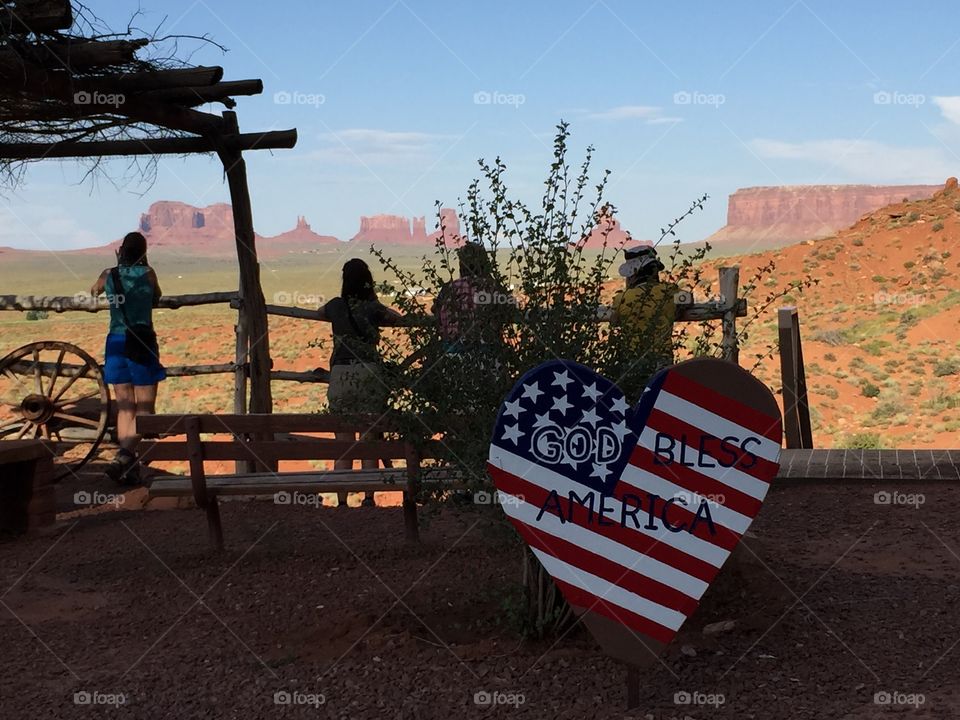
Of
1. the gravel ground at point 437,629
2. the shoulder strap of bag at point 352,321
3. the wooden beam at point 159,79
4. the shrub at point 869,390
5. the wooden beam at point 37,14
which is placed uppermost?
the wooden beam at point 37,14

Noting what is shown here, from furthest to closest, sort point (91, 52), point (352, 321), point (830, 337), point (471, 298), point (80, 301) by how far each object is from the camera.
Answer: point (830, 337)
point (80, 301)
point (352, 321)
point (91, 52)
point (471, 298)

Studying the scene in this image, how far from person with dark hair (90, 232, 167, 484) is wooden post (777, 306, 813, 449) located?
15.3ft

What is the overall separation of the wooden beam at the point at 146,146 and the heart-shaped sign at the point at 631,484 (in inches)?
206

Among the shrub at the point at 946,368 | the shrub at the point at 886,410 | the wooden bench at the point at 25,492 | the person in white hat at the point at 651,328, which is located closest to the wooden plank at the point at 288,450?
the wooden bench at the point at 25,492

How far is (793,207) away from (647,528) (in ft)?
527

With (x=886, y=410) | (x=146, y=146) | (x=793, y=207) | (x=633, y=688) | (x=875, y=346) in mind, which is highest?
(x=793, y=207)

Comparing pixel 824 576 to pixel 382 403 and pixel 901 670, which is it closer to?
pixel 901 670

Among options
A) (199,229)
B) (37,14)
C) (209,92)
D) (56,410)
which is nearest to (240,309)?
(56,410)

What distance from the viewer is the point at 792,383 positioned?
8.45 metres

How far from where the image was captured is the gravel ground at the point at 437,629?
164 inches

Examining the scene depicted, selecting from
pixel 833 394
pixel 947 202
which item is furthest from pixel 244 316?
pixel 947 202

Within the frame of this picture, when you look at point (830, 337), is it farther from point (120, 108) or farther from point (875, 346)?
point (120, 108)

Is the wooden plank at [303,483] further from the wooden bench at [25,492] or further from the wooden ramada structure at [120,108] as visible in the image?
the wooden ramada structure at [120,108]

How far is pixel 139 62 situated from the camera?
740 centimetres
